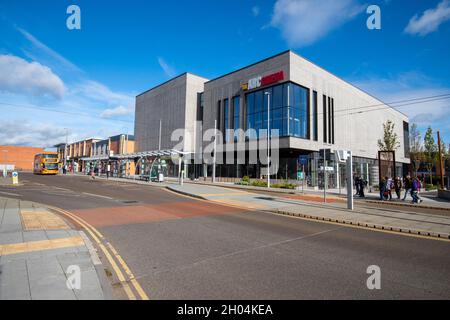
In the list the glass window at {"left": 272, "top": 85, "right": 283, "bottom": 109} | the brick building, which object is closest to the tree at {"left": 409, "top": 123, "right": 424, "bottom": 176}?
the glass window at {"left": 272, "top": 85, "right": 283, "bottom": 109}

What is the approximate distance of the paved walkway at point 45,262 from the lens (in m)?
3.70

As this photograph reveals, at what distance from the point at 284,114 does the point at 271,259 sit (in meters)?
30.9

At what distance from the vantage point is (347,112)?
4588cm

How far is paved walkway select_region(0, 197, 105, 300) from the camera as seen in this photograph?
3.70 meters

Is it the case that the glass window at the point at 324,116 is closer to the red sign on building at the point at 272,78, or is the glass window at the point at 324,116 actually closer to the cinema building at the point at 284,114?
the cinema building at the point at 284,114

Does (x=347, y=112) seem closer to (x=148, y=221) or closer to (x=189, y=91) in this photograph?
(x=189, y=91)

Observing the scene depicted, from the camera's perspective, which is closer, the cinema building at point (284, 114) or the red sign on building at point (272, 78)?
the cinema building at point (284, 114)

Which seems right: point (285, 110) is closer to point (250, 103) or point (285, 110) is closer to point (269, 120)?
point (269, 120)

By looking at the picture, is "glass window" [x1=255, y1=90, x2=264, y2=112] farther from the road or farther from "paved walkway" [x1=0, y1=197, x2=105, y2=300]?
"paved walkway" [x1=0, y1=197, x2=105, y2=300]

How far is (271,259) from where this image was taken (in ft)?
17.5

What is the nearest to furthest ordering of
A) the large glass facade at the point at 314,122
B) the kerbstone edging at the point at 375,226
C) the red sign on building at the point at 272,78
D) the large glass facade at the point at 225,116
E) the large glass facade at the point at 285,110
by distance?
the kerbstone edging at the point at 375,226 → the large glass facade at the point at 285,110 → the red sign on building at the point at 272,78 → the large glass facade at the point at 314,122 → the large glass facade at the point at 225,116

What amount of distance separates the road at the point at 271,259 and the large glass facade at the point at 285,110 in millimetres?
26611

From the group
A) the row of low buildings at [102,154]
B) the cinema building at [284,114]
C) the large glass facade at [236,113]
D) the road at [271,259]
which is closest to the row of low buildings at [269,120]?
the large glass facade at [236,113]
